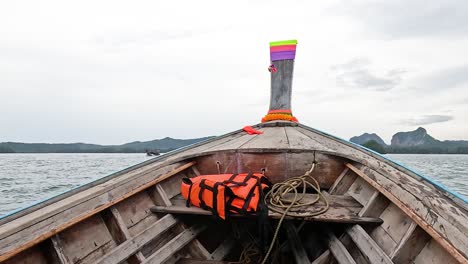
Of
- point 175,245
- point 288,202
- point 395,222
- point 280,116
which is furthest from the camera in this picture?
point 280,116

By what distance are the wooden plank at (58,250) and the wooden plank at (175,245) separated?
23.8 inches

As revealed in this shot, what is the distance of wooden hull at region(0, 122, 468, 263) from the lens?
216cm

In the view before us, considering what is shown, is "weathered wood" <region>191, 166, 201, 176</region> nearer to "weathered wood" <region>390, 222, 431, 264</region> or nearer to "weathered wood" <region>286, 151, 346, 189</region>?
"weathered wood" <region>286, 151, 346, 189</region>

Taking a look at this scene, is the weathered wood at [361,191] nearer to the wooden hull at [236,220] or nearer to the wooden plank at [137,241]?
the wooden hull at [236,220]

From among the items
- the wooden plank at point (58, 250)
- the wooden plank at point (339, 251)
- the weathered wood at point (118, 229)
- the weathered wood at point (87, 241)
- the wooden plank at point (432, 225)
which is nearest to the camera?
the wooden plank at point (432, 225)

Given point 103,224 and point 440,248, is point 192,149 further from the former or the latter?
point 440,248

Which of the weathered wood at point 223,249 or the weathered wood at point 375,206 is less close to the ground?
the weathered wood at point 375,206

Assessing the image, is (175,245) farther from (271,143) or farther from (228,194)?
(271,143)

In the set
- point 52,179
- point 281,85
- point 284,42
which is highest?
point 284,42

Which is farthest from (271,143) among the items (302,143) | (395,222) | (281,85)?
(281,85)

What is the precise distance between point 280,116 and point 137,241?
4.19 meters

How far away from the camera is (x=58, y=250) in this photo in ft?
7.15

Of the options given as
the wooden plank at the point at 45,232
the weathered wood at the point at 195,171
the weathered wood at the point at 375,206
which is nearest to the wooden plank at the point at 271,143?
the weathered wood at the point at 195,171

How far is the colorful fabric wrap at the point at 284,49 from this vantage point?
664cm
